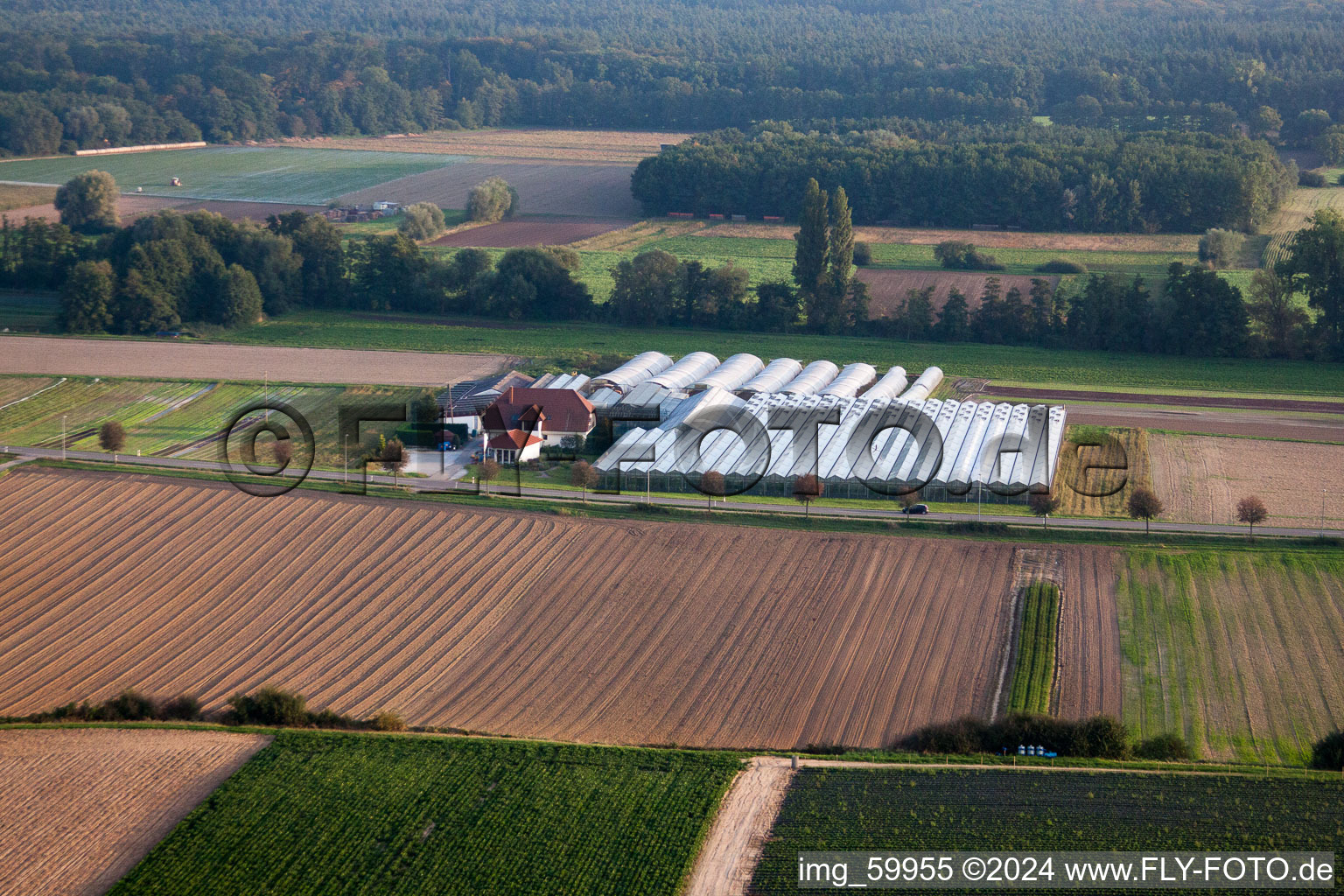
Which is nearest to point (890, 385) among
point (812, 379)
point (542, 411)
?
point (812, 379)

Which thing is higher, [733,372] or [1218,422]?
[733,372]

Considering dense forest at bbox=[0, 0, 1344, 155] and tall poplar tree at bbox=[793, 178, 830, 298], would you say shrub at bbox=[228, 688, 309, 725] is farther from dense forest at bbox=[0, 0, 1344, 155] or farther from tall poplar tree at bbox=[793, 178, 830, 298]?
dense forest at bbox=[0, 0, 1344, 155]

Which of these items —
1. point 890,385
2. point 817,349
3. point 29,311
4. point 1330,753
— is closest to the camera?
point 1330,753

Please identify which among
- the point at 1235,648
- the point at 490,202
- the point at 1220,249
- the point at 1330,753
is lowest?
the point at 1235,648

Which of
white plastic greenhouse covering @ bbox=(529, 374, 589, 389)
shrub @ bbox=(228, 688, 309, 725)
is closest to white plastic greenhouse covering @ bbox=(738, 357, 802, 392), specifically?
white plastic greenhouse covering @ bbox=(529, 374, 589, 389)

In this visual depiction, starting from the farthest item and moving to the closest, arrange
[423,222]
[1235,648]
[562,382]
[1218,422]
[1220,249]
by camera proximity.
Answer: [423,222], [1220,249], [562,382], [1218,422], [1235,648]

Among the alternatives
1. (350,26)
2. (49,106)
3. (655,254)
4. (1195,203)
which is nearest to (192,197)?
(49,106)

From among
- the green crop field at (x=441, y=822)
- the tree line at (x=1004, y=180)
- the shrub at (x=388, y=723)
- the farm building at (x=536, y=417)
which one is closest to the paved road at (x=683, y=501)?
the farm building at (x=536, y=417)

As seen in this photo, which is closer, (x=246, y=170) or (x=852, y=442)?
(x=852, y=442)

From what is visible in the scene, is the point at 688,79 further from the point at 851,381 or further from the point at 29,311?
the point at 851,381
